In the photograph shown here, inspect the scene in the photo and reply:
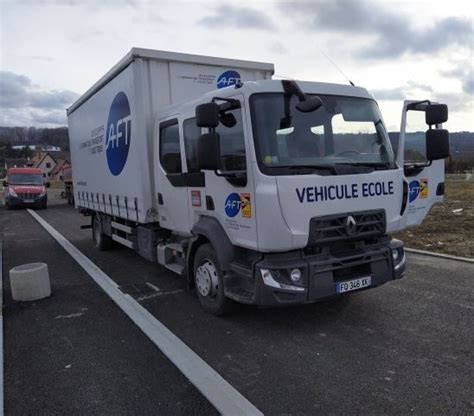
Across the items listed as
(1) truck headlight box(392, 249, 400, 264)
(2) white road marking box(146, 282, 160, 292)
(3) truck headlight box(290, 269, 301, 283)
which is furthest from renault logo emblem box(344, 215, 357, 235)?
(2) white road marking box(146, 282, 160, 292)

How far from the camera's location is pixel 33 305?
19.8ft

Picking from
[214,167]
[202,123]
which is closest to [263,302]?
[214,167]

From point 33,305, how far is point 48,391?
263cm

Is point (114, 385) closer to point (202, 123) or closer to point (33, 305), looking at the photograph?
point (202, 123)

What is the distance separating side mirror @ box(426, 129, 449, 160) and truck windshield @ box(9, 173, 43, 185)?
23.9 meters

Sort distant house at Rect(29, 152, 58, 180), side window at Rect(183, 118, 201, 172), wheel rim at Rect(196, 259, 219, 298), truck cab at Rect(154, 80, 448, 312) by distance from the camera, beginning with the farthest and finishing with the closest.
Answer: distant house at Rect(29, 152, 58, 180) → side window at Rect(183, 118, 201, 172) → wheel rim at Rect(196, 259, 219, 298) → truck cab at Rect(154, 80, 448, 312)

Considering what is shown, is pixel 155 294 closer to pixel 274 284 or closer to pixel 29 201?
pixel 274 284

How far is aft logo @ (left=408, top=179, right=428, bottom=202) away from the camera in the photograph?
556 cm

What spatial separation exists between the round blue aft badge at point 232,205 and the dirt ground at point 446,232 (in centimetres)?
501

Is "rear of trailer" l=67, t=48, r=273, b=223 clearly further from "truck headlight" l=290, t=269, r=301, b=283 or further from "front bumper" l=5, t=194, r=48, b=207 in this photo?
"front bumper" l=5, t=194, r=48, b=207

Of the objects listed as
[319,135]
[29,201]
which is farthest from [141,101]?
[29,201]

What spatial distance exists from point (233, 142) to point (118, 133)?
3.45 meters

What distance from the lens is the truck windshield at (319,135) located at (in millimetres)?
4359

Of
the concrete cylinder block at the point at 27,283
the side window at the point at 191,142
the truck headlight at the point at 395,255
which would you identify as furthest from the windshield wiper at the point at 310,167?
the concrete cylinder block at the point at 27,283
